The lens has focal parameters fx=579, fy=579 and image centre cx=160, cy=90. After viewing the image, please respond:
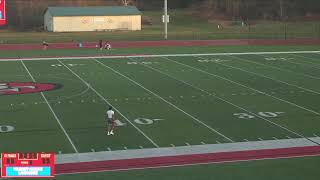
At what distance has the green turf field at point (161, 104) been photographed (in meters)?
18.0

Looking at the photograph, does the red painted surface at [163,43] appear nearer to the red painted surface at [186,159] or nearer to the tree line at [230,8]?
the tree line at [230,8]

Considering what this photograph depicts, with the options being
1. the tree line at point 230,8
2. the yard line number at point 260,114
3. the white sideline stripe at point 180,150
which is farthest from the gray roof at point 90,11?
the white sideline stripe at point 180,150

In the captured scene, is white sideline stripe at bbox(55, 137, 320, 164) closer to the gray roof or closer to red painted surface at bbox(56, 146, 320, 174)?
red painted surface at bbox(56, 146, 320, 174)

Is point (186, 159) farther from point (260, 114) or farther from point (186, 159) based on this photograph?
point (260, 114)

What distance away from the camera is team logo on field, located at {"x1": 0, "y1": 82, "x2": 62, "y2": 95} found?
26516mm

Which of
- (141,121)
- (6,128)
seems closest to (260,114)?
(141,121)

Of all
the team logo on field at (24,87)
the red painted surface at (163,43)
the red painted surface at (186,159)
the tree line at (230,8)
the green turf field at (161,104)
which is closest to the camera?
the red painted surface at (186,159)

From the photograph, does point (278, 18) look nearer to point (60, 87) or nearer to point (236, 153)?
point (60, 87)

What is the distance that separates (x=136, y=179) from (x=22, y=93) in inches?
535

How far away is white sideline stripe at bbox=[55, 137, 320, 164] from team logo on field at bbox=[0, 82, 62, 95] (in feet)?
36.6

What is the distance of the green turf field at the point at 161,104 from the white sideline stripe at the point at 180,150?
1.56 feet

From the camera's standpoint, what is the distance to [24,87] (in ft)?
90.8

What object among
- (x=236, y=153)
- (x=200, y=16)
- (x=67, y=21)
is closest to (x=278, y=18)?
(x=200, y=16)

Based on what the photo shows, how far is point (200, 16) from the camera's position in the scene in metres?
99.2
